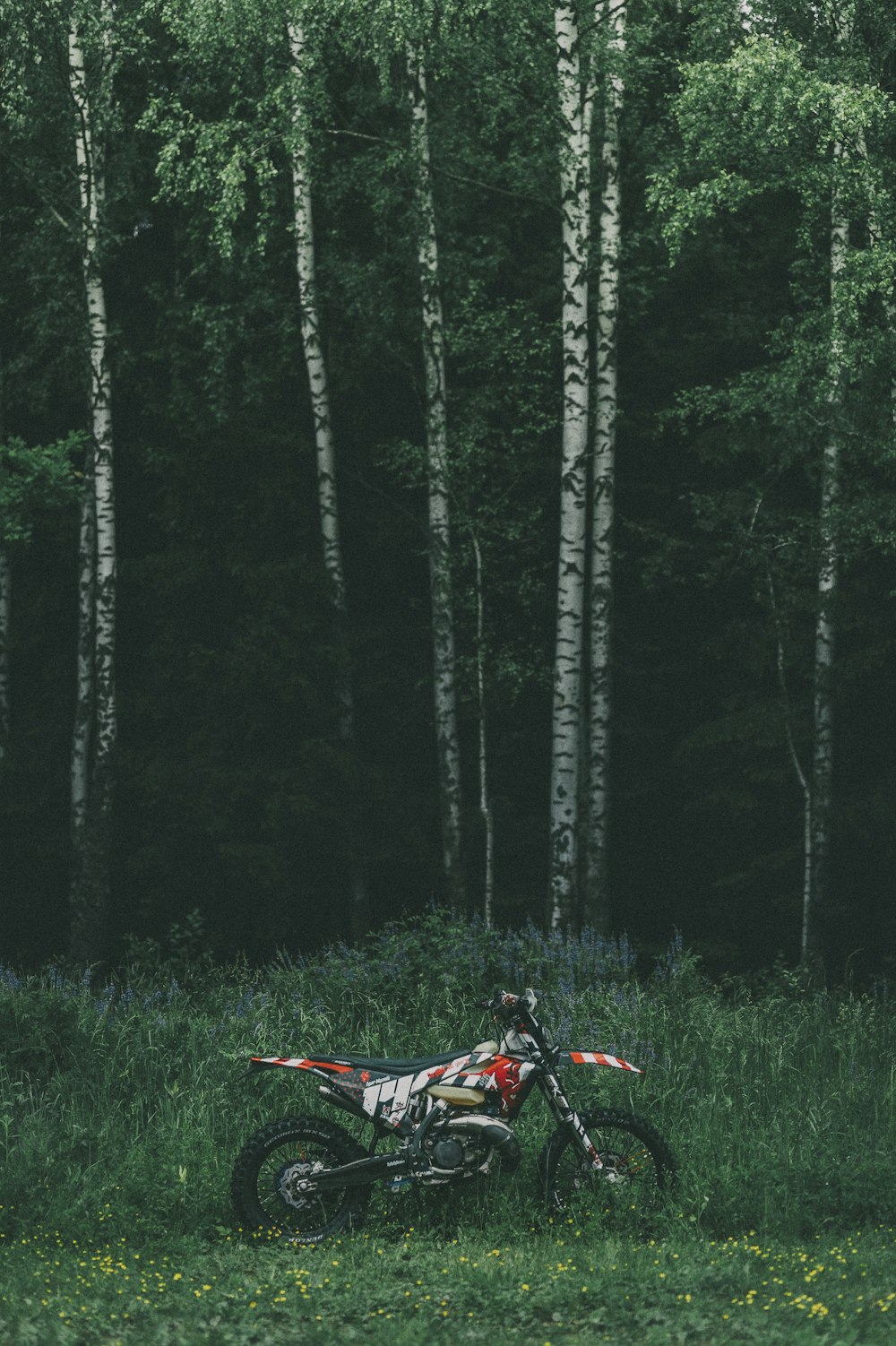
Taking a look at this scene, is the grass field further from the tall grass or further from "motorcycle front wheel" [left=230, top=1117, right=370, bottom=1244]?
"motorcycle front wheel" [left=230, top=1117, right=370, bottom=1244]

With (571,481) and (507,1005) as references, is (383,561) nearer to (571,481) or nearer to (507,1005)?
(571,481)

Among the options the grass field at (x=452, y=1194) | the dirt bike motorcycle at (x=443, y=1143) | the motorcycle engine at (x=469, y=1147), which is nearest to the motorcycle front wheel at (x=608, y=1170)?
the dirt bike motorcycle at (x=443, y=1143)

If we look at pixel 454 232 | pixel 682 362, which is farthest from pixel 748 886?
pixel 454 232

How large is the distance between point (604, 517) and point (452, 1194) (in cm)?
1082

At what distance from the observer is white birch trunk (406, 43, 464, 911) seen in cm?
1802

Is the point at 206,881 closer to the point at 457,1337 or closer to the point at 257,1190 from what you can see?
the point at 257,1190

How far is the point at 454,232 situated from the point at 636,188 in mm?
3187

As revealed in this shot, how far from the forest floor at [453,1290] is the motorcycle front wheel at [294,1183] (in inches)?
6.0

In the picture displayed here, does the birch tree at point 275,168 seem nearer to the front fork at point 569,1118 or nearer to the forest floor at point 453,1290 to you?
the front fork at point 569,1118

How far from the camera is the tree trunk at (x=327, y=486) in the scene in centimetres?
1891

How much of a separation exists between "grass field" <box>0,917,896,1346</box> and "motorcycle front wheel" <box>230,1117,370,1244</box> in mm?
150

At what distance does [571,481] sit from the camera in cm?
1492

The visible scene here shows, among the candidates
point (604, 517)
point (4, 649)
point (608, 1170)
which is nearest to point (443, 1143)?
point (608, 1170)

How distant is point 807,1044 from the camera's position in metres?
10.3
